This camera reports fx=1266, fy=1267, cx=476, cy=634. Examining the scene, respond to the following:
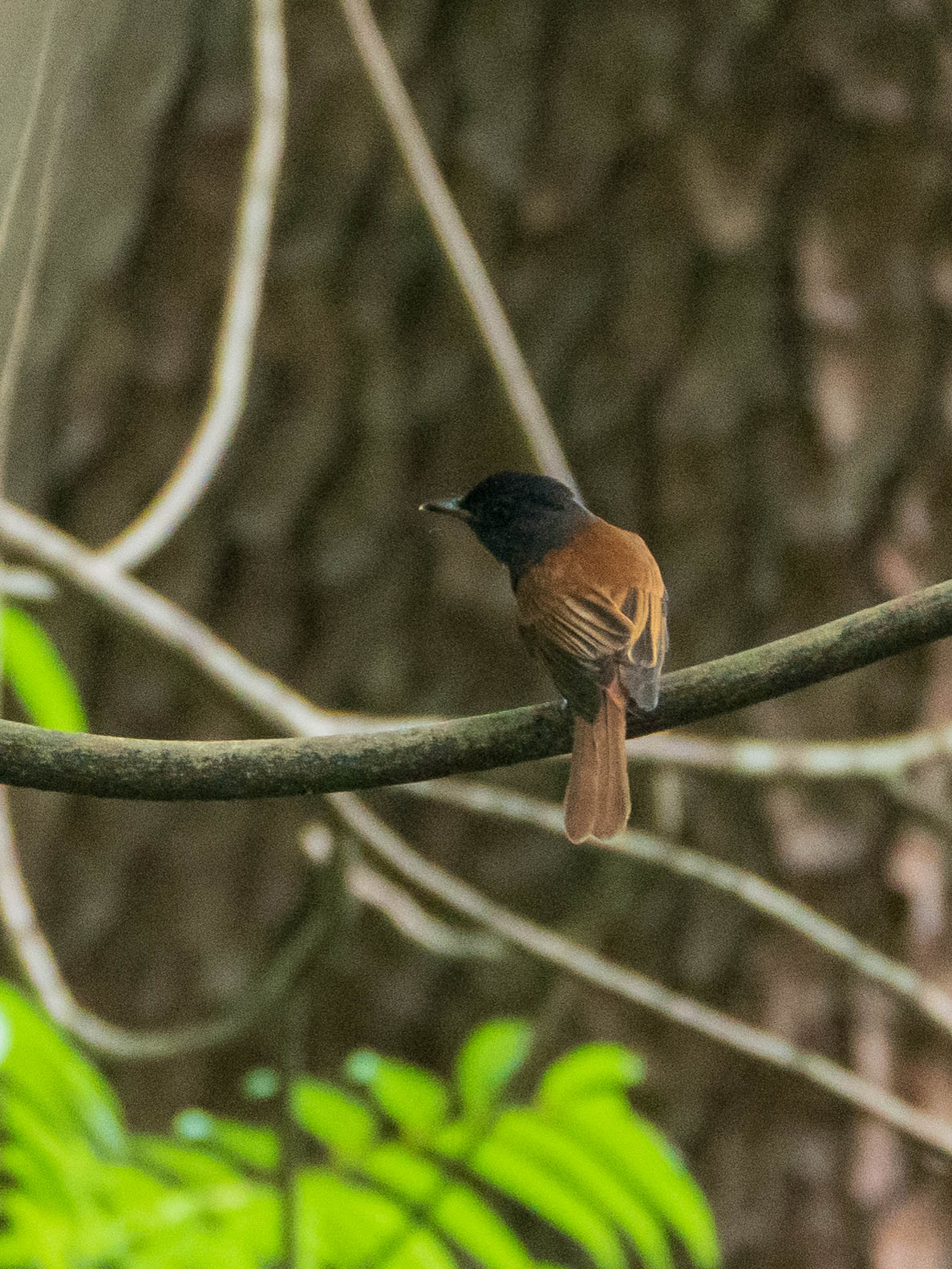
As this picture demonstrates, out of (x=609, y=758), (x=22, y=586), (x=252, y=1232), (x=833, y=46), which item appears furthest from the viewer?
(x=833, y=46)

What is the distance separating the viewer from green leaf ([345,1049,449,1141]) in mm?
1566

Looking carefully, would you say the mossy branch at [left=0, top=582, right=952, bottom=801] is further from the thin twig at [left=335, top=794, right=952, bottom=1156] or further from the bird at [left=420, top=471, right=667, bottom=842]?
the thin twig at [left=335, top=794, right=952, bottom=1156]

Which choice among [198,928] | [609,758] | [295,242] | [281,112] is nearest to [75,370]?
[295,242]

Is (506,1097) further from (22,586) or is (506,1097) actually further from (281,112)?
(281,112)

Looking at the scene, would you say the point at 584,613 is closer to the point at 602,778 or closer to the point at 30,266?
the point at 602,778

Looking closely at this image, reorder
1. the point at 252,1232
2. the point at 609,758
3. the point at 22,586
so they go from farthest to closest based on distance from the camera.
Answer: the point at 22,586 → the point at 252,1232 → the point at 609,758

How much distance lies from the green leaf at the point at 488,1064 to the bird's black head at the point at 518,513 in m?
0.66

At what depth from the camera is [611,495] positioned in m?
2.22

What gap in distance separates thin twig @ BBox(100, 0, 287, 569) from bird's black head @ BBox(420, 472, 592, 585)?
1.37ft

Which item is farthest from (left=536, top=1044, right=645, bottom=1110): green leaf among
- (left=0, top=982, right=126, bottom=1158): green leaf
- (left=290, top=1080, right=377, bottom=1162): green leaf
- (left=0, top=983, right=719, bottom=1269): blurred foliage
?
(left=0, top=982, right=126, bottom=1158): green leaf

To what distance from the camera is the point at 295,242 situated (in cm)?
226

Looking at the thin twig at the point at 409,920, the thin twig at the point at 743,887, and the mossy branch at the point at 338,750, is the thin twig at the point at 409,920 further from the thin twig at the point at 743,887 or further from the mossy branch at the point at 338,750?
the mossy branch at the point at 338,750

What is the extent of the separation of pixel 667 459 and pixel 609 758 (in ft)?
4.12

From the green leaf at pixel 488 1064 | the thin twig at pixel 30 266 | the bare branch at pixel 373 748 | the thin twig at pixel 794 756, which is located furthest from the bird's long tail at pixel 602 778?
the thin twig at pixel 30 266
